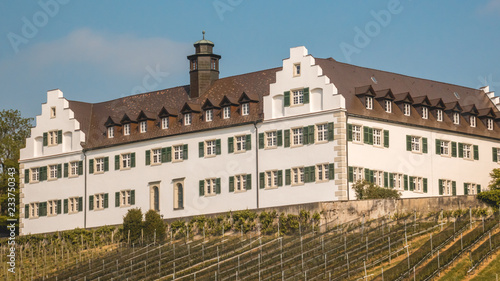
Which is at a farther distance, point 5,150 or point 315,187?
point 5,150

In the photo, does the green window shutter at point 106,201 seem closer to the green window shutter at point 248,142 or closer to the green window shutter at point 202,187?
the green window shutter at point 202,187

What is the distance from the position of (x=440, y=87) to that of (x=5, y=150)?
1708 inches

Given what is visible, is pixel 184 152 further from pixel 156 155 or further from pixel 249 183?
pixel 249 183

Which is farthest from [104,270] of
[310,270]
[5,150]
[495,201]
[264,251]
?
[5,150]

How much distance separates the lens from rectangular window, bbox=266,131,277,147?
327ft

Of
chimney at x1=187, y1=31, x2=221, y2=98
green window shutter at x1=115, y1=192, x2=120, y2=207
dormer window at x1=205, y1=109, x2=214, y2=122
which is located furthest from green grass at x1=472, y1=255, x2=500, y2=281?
green window shutter at x1=115, y1=192, x2=120, y2=207

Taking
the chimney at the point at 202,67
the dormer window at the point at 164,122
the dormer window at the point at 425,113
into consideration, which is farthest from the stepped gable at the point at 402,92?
the dormer window at the point at 164,122

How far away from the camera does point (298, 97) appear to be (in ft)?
326

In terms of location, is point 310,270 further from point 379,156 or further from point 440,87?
point 440,87

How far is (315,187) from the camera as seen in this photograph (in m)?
96.4

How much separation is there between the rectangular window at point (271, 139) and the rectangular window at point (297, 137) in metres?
1.65

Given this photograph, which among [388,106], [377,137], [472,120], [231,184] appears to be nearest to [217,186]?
[231,184]

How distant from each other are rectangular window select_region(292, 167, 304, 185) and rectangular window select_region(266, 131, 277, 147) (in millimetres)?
2824

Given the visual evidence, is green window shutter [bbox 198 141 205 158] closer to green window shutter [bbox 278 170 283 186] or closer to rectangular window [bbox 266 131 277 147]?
rectangular window [bbox 266 131 277 147]
